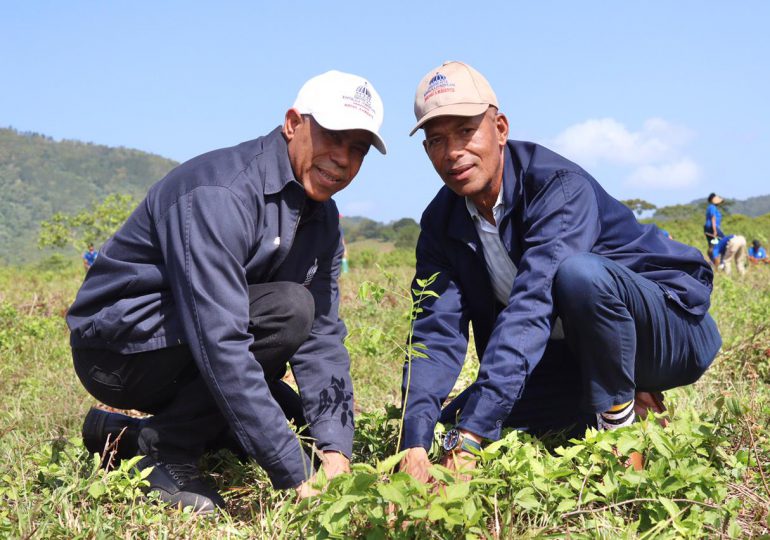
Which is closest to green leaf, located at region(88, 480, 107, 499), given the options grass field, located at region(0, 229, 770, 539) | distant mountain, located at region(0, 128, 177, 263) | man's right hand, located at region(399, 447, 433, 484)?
grass field, located at region(0, 229, 770, 539)

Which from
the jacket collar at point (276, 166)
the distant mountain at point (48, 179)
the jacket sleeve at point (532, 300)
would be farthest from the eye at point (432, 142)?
the distant mountain at point (48, 179)

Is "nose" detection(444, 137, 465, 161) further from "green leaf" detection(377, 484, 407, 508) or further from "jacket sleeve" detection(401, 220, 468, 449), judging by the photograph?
"green leaf" detection(377, 484, 407, 508)

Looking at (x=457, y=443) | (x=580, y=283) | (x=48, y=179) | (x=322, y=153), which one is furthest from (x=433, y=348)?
(x=48, y=179)

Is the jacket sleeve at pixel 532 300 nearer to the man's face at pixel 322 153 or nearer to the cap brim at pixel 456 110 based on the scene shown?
the cap brim at pixel 456 110

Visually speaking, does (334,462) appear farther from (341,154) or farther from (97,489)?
(341,154)

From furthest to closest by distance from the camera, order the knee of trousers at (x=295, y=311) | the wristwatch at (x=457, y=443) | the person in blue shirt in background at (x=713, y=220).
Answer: the person in blue shirt in background at (x=713, y=220), the knee of trousers at (x=295, y=311), the wristwatch at (x=457, y=443)

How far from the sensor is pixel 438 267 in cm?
315

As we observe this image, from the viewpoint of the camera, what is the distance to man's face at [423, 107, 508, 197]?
2754 mm

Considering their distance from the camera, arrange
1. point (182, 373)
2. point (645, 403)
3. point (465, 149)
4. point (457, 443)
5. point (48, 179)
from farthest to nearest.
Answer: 1. point (48, 179)
2. point (645, 403)
3. point (182, 373)
4. point (465, 149)
5. point (457, 443)

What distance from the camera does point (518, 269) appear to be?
2707mm

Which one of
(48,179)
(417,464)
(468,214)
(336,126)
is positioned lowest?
(417,464)

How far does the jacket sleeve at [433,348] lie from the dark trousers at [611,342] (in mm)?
363

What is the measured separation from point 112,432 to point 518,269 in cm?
174

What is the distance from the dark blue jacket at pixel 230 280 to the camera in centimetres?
234
